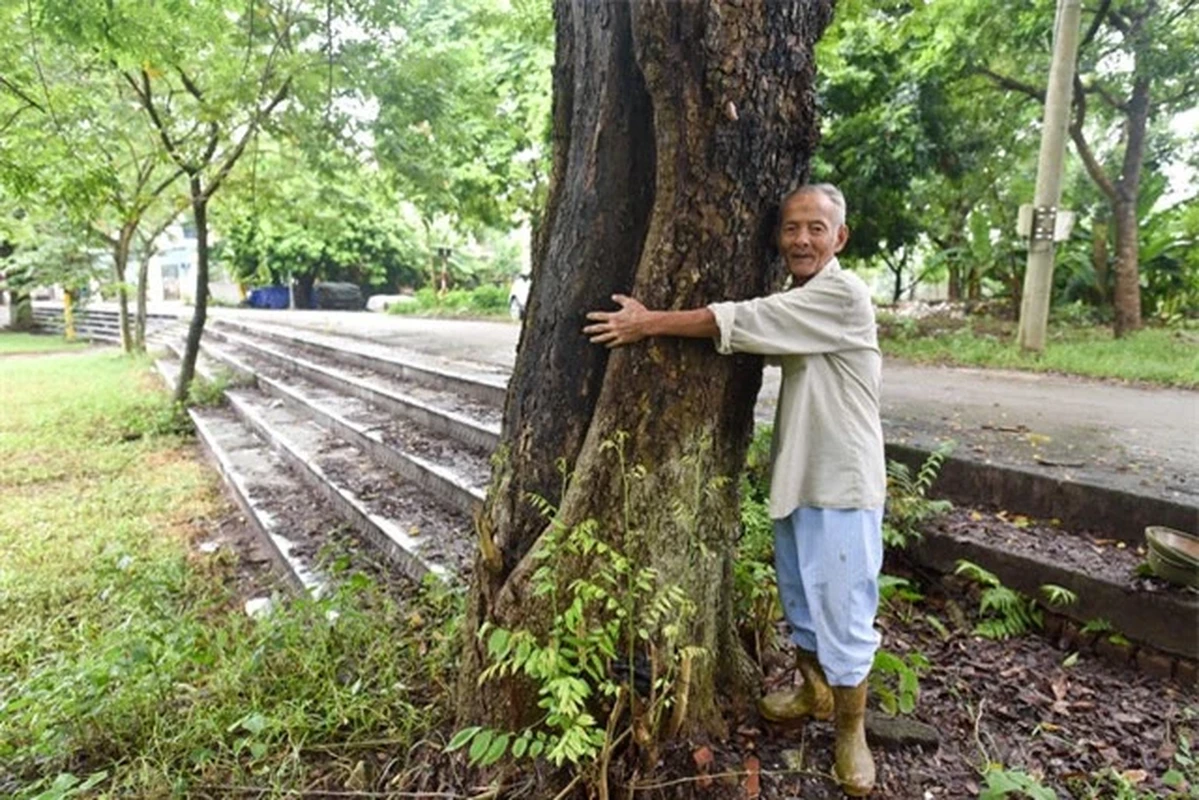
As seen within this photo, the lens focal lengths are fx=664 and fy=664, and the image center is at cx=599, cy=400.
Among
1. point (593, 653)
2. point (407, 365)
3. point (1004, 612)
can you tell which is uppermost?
point (407, 365)

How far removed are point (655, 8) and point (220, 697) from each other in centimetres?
234

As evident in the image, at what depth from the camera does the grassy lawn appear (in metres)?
5.61

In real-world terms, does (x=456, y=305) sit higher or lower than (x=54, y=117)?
lower

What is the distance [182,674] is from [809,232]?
246cm

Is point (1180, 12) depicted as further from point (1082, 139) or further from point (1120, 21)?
point (1082, 139)

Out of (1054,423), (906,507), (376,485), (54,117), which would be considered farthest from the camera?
(54,117)

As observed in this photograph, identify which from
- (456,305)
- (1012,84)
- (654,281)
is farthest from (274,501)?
(456,305)

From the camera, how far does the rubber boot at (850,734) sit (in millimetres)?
1703

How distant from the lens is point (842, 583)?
170cm

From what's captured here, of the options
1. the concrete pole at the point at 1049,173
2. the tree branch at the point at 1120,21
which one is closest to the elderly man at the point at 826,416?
the concrete pole at the point at 1049,173

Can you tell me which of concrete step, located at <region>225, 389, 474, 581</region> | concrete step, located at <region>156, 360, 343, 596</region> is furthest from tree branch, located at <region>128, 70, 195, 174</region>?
concrete step, located at <region>225, 389, 474, 581</region>

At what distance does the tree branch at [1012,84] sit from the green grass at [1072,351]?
270 cm

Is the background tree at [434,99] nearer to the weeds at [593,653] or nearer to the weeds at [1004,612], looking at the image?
the weeds at [593,653]

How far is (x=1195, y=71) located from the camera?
691cm
